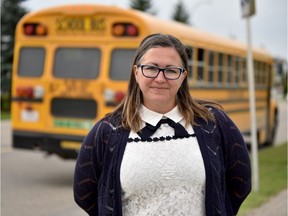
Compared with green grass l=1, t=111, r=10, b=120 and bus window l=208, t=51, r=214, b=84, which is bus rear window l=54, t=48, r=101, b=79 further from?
green grass l=1, t=111, r=10, b=120

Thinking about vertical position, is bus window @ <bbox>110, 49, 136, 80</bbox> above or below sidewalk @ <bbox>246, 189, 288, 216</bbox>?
above

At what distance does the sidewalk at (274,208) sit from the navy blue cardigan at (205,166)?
3850mm

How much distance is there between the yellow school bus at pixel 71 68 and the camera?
8750mm

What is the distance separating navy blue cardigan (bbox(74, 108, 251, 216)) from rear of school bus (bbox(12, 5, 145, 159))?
19.6 feet

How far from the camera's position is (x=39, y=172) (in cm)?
1012

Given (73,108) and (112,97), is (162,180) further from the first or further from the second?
(73,108)

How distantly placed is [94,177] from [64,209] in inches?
187

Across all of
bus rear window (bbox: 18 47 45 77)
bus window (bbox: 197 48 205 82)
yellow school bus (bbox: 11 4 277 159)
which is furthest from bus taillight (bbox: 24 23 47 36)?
bus window (bbox: 197 48 205 82)

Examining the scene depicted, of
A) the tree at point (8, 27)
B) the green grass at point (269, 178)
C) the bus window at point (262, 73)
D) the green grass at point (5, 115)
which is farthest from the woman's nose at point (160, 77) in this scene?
the tree at point (8, 27)

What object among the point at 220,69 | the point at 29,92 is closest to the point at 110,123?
the point at 29,92

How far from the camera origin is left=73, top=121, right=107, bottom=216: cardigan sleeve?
2.52 m

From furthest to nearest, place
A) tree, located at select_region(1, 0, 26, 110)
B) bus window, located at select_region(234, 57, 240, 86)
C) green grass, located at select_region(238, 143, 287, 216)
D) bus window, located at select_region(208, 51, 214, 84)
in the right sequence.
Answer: tree, located at select_region(1, 0, 26, 110), bus window, located at select_region(234, 57, 240, 86), bus window, located at select_region(208, 51, 214, 84), green grass, located at select_region(238, 143, 287, 216)

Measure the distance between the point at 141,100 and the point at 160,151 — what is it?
276 mm

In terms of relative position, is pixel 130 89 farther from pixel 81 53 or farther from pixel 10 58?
pixel 10 58
